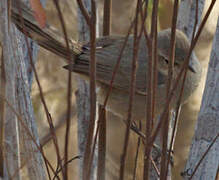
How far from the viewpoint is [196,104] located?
399cm

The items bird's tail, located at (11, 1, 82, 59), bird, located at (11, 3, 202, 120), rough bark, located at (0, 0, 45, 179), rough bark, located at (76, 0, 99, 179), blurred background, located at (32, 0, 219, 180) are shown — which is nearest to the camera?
rough bark, located at (0, 0, 45, 179)

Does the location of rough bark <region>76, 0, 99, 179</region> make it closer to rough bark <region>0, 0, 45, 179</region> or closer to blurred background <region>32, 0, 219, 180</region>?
rough bark <region>0, 0, 45, 179</region>

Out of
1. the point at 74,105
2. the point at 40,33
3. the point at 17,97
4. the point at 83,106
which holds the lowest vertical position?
the point at 74,105

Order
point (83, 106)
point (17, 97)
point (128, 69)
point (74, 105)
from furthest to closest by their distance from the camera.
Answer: point (74, 105) < point (128, 69) < point (83, 106) < point (17, 97)

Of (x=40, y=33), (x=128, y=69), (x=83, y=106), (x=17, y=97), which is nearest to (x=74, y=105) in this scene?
(x=128, y=69)

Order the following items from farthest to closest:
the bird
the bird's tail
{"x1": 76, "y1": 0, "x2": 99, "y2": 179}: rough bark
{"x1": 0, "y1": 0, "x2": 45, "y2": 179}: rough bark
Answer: the bird
{"x1": 76, "y1": 0, "x2": 99, "y2": 179}: rough bark
the bird's tail
{"x1": 0, "y1": 0, "x2": 45, "y2": 179}: rough bark

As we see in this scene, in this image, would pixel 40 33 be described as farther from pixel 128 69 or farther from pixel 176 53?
pixel 176 53

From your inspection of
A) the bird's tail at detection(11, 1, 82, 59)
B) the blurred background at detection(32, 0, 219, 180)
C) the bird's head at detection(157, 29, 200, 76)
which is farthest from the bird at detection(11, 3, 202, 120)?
the blurred background at detection(32, 0, 219, 180)

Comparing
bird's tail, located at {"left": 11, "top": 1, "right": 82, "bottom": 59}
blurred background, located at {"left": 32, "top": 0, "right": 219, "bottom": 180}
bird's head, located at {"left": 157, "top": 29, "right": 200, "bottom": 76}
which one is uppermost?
bird's tail, located at {"left": 11, "top": 1, "right": 82, "bottom": 59}

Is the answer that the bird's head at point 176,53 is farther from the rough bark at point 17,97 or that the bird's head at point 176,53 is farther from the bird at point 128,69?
the rough bark at point 17,97

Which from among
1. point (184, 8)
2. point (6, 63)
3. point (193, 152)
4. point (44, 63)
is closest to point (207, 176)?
point (193, 152)

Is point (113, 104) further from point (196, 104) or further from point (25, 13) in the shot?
point (196, 104)

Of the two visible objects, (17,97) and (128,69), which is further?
(128,69)

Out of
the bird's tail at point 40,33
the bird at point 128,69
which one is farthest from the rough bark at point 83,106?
the bird's tail at point 40,33
